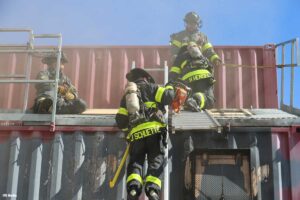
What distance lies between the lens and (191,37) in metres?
7.60

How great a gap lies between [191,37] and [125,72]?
49.3 inches

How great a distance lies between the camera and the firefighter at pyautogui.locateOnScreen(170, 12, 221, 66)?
7438 millimetres

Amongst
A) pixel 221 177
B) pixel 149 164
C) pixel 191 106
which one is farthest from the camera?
pixel 191 106

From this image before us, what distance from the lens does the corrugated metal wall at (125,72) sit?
25.0 feet

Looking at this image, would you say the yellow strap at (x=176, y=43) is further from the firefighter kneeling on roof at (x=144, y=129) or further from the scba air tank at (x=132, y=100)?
the scba air tank at (x=132, y=100)

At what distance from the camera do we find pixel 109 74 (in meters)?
7.78

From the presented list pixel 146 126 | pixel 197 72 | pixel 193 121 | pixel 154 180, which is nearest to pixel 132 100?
pixel 146 126

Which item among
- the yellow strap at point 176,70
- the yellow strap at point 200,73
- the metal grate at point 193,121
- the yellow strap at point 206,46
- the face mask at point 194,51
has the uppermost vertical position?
the yellow strap at point 206,46

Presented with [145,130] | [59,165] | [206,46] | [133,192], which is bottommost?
[133,192]

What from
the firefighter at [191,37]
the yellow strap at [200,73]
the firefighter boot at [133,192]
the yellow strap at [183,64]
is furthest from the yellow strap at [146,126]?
the firefighter at [191,37]

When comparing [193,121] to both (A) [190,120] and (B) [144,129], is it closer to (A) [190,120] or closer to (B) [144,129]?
(A) [190,120]

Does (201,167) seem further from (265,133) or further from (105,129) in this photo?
(105,129)

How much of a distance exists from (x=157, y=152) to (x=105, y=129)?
80 cm

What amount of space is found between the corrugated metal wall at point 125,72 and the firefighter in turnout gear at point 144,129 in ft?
8.47
